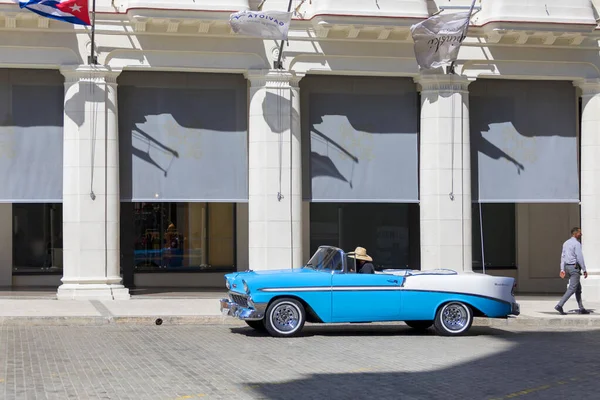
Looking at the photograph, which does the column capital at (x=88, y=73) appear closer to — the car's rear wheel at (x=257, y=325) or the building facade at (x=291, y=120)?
the building facade at (x=291, y=120)

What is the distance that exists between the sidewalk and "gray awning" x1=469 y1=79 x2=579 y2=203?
9.84 ft

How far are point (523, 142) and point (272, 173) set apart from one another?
6475 millimetres

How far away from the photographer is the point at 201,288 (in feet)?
90.0

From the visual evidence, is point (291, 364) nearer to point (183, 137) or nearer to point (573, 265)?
point (573, 265)

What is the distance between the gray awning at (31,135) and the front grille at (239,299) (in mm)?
7451

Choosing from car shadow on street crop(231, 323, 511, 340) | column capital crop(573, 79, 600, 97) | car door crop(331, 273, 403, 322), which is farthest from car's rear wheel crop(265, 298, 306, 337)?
column capital crop(573, 79, 600, 97)

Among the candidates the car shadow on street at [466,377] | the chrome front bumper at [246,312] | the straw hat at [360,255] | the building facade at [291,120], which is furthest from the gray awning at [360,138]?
the car shadow on street at [466,377]

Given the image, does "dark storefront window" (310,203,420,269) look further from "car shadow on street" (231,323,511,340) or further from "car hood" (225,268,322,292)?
"car hood" (225,268,322,292)

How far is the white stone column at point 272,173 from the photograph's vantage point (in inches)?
928

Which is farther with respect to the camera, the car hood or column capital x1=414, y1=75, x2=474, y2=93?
column capital x1=414, y1=75, x2=474, y2=93

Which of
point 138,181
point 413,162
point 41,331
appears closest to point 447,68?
point 413,162

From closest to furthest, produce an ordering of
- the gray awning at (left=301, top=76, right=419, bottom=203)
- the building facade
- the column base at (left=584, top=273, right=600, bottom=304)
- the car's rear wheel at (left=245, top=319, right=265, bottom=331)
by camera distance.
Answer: the car's rear wheel at (left=245, top=319, right=265, bottom=331) < the building facade < the gray awning at (left=301, top=76, right=419, bottom=203) < the column base at (left=584, top=273, right=600, bottom=304)

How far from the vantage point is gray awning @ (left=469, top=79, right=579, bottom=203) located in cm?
2522

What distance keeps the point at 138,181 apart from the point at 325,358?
411 inches
